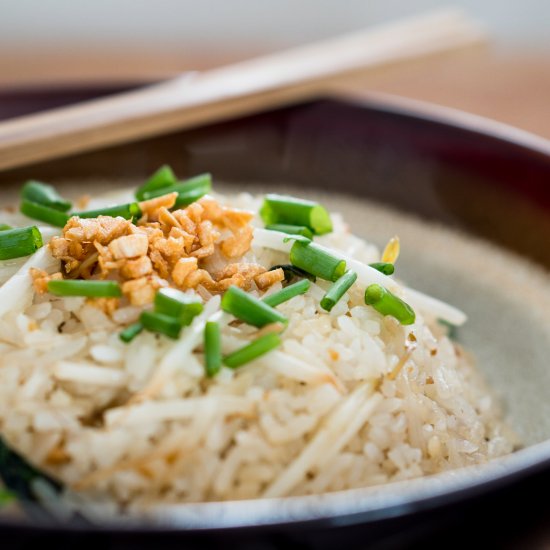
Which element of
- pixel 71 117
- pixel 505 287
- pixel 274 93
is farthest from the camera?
pixel 274 93

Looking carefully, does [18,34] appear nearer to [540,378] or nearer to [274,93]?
[274,93]

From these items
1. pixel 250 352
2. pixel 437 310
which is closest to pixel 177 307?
pixel 250 352

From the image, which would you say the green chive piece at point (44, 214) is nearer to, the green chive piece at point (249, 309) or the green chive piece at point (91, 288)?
the green chive piece at point (91, 288)

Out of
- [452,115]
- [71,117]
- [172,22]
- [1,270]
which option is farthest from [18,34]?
[1,270]

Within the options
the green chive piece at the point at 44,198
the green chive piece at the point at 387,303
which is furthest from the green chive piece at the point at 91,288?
the green chive piece at the point at 44,198

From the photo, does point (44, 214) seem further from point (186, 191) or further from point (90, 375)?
point (90, 375)

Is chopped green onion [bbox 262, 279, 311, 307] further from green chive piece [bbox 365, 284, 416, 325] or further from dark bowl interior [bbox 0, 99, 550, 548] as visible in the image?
dark bowl interior [bbox 0, 99, 550, 548]
